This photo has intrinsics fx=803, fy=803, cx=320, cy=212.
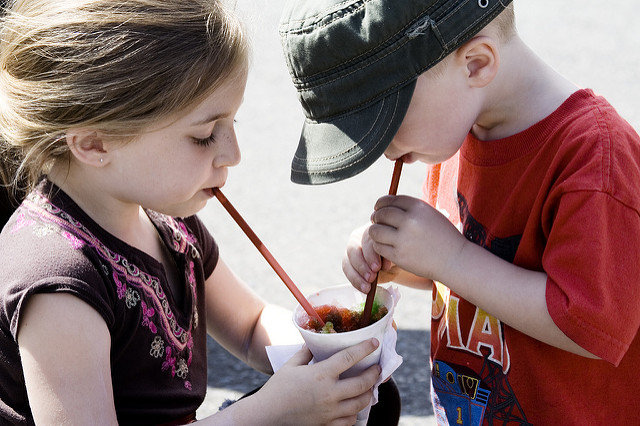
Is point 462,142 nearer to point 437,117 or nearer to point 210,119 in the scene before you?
point 437,117

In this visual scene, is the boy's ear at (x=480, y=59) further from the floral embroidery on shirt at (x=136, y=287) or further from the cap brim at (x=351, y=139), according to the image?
the floral embroidery on shirt at (x=136, y=287)

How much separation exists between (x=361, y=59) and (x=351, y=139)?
0.38ft

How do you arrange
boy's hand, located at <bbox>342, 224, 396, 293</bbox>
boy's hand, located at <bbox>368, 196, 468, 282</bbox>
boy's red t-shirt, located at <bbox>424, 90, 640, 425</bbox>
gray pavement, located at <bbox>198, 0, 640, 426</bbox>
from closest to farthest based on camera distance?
1. boy's red t-shirt, located at <bbox>424, 90, 640, 425</bbox>
2. boy's hand, located at <bbox>368, 196, 468, 282</bbox>
3. boy's hand, located at <bbox>342, 224, 396, 293</bbox>
4. gray pavement, located at <bbox>198, 0, 640, 426</bbox>

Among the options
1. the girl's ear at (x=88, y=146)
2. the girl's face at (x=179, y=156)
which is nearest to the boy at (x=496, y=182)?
the girl's face at (x=179, y=156)

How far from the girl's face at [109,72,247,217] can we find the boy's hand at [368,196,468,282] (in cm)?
28

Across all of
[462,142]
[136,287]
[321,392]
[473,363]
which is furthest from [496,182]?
[136,287]

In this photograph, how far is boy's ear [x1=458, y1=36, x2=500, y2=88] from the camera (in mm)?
1128

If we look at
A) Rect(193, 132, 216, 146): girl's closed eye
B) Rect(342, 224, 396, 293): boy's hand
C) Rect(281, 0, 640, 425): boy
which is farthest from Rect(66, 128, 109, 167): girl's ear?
Rect(342, 224, 396, 293): boy's hand

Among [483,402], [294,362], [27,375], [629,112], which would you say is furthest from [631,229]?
[629,112]

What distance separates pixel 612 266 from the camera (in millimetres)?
1072

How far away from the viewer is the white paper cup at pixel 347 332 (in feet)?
3.96

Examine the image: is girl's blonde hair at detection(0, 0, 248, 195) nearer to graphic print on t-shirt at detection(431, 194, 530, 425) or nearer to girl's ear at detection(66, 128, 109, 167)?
girl's ear at detection(66, 128, 109, 167)

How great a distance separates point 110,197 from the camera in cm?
131

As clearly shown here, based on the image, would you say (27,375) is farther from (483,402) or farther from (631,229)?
(631,229)
